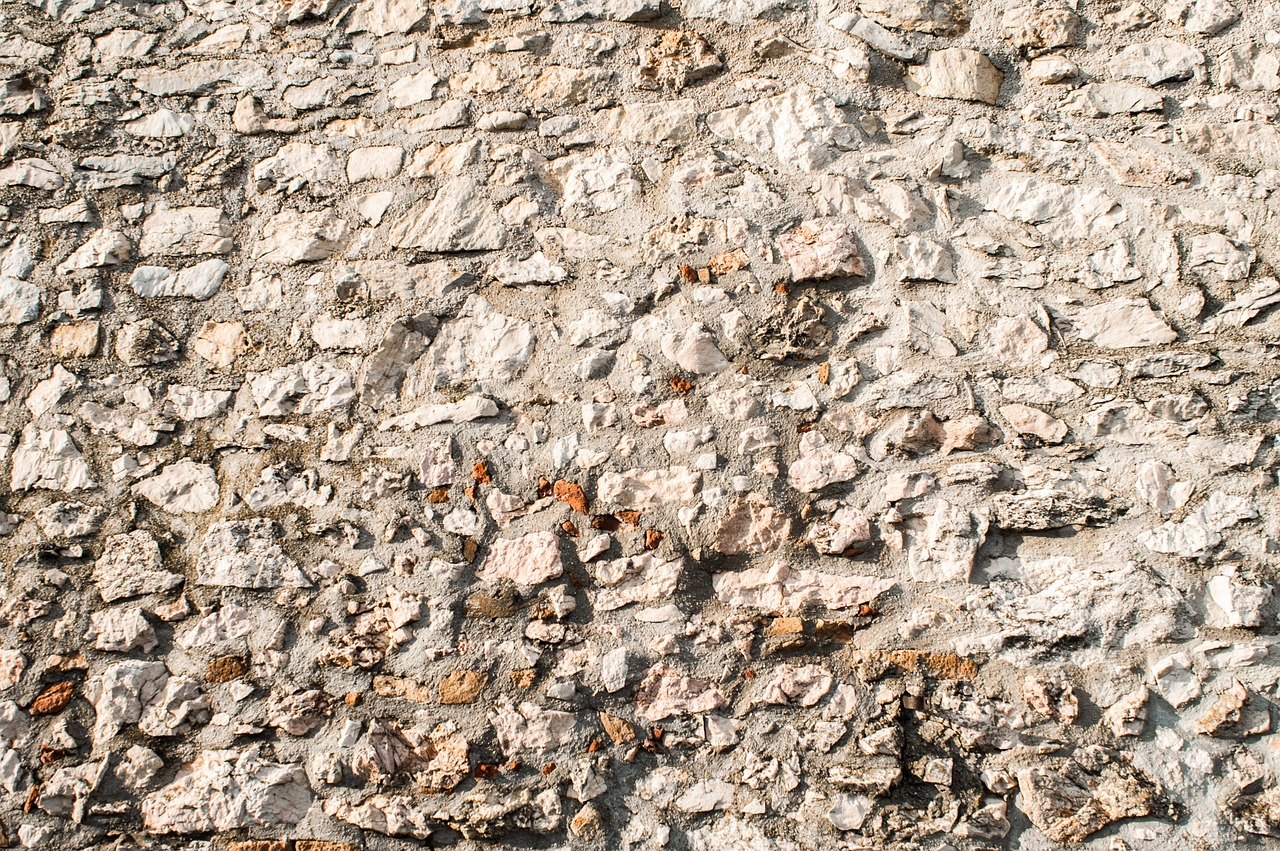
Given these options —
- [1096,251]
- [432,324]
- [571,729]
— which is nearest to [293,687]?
[571,729]

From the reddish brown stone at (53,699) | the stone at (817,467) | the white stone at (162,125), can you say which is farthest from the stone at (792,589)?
the white stone at (162,125)

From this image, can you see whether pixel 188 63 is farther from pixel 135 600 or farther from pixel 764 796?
pixel 764 796

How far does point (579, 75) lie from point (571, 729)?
209 cm

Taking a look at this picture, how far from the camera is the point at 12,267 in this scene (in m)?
2.88

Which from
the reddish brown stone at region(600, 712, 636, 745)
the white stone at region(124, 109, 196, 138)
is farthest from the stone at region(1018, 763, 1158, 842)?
the white stone at region(124, 109, 196, 138)

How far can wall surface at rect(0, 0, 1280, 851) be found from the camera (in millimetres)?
2193

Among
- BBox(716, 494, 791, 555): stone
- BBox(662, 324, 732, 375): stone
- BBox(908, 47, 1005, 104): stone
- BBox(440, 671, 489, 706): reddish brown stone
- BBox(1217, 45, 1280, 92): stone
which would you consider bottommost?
BBox(440, 671, 489, 706): reddish brown stone

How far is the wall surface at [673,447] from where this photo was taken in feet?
7.20

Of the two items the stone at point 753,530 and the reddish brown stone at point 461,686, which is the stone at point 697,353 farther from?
the reddish brown stone at point 461,686

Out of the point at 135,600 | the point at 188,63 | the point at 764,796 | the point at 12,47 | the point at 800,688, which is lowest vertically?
the point at 764,796

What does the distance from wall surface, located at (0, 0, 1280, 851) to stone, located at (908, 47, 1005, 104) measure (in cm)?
2

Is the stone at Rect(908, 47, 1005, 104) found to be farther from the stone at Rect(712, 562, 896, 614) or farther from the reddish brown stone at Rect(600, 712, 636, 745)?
the reddish brown stone at Rect(600, 712, 636, 745)

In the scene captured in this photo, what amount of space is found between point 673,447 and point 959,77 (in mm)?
1483

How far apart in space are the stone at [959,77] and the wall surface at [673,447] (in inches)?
0.8
